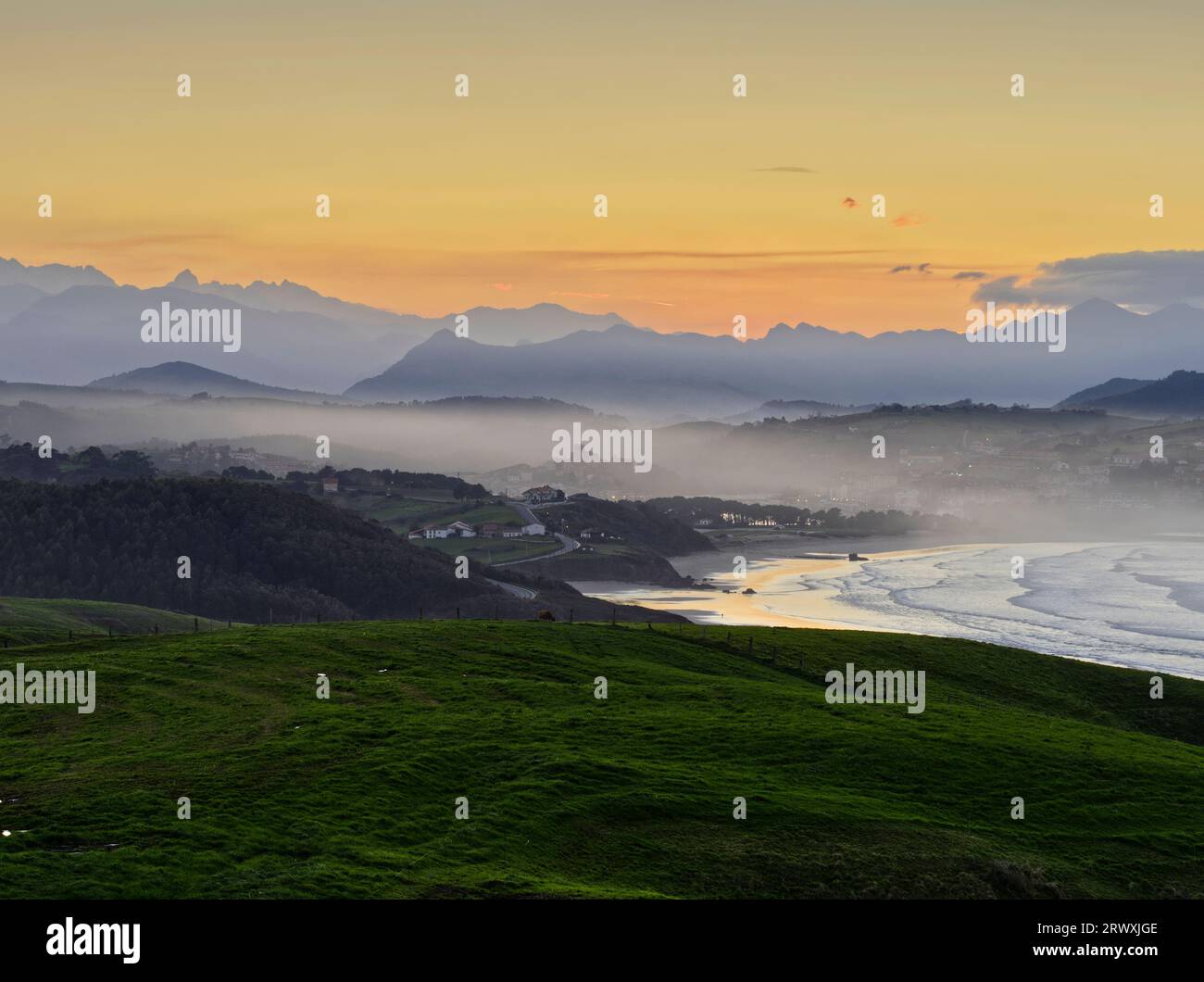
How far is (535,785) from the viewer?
4391 centimetres

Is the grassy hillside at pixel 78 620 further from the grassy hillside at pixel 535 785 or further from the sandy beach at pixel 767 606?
the sandy beach at pixel 767 606

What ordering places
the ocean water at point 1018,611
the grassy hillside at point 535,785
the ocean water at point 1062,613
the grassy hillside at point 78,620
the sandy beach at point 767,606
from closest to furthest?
the grassy hillside at point 535,785 < the grassy hillside at point 78,620 < the ocean water at point 1062,613 < the ocean water at point 1018,611 < the sandy beach at point 767,606

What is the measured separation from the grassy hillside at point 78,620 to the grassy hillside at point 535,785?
23166mm

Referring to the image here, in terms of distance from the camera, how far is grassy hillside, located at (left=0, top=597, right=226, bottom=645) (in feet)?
298

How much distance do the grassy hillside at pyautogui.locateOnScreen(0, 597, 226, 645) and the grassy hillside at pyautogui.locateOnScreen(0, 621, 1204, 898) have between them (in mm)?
23166

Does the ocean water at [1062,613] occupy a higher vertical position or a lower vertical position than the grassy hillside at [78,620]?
lower

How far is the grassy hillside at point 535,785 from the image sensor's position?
35406 millimetres

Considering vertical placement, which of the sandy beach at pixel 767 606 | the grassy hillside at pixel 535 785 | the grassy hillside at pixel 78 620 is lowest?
the sandy beach at pixel 767 606

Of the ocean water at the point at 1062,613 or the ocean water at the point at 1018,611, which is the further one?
the ocean water at the point at 1018,611

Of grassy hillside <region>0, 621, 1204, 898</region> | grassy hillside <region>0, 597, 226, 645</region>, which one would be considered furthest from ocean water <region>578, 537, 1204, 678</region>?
grassy hillside <region>0, 597, 226, 645</region>

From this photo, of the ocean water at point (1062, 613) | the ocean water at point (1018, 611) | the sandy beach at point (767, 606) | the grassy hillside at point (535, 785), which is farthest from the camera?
the sandy beach at point (767, 606)

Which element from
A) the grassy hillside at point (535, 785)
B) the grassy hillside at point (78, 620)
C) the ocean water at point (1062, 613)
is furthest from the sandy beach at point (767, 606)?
the grassy hillside at point (535, 785)

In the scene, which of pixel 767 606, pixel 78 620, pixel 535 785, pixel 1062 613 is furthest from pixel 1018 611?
pixel 535 785
